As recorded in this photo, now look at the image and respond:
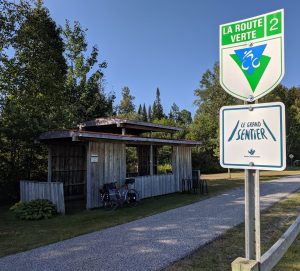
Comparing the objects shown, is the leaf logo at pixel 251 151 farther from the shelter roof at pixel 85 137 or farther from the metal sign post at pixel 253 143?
the shelter roof at pixel 85 137

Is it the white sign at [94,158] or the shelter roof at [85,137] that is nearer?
the shelter roof at [85,137]

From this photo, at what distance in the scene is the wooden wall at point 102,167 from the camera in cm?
1273

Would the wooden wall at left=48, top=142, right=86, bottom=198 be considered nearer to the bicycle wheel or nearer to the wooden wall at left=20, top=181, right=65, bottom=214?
the wooden wall at left=20, top=181, right=65, bottom=214

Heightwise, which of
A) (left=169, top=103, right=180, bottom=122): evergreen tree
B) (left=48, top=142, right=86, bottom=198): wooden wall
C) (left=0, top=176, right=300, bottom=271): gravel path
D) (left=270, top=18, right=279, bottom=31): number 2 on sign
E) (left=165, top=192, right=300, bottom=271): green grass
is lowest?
(left=0, top=176, right=300, bottom=271): gravel path

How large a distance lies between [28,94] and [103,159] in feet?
17.0

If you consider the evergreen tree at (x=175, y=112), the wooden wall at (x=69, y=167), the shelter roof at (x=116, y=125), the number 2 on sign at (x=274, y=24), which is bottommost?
the wooden wall at (x=69, y=167)

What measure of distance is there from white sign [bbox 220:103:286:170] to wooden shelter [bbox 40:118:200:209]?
948 cm

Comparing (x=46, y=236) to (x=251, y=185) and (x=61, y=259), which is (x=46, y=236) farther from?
(x=251, y=185)

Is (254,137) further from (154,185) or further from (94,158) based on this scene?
(154,185)

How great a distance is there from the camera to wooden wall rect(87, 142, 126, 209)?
12.7 m

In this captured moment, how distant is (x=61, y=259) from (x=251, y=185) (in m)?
4.59

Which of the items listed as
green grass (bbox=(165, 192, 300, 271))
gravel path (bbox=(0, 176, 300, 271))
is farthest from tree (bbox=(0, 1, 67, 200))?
→ green grass (bbox=(165, 192, 300, 271))

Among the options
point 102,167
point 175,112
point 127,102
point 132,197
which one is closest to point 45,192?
point 102,167

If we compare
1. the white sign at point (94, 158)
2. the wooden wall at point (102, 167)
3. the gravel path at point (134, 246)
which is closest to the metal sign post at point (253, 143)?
the gravel path at point (134, 246)
